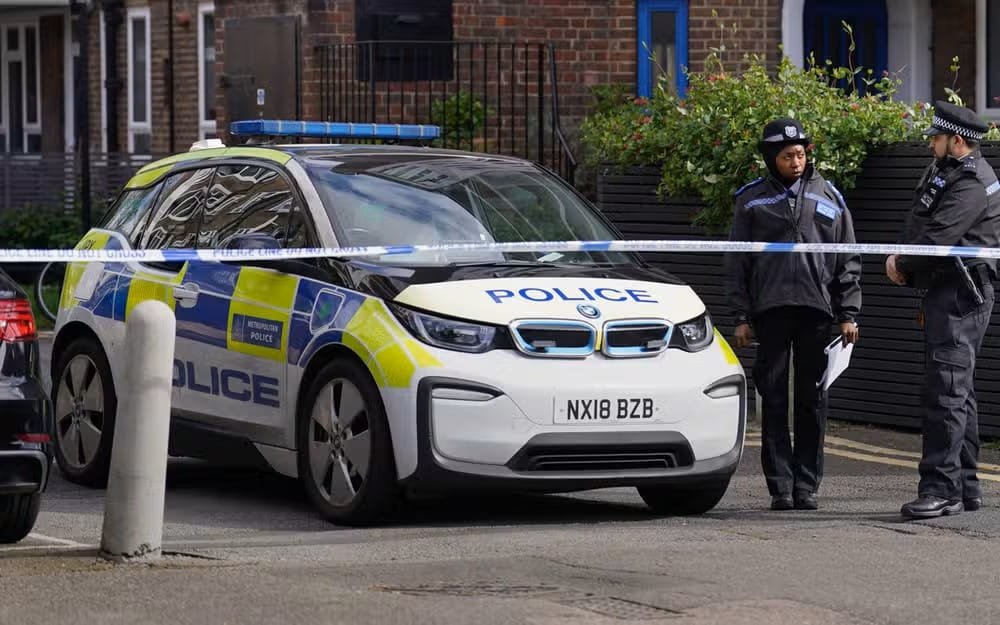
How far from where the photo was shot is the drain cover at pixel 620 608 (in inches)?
242

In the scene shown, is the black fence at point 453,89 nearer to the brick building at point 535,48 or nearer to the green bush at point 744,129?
the brick building at point 535,48

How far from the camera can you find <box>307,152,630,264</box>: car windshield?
871cm

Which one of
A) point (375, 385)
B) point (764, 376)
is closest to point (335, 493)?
point (375, 385)

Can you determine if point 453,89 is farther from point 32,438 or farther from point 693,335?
point 32,438

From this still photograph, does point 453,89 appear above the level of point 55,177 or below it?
above

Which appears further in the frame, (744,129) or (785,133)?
(744,129)

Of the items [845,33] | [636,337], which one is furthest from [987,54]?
[636,337]

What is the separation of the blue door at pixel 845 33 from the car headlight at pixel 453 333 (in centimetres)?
1224

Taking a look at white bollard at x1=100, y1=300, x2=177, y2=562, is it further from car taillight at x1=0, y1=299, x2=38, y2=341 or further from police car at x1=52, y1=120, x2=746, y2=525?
police car at x1=52, y1=120, x2=746, y2=525

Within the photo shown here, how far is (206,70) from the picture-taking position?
22.5 m

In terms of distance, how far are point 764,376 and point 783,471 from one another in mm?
431

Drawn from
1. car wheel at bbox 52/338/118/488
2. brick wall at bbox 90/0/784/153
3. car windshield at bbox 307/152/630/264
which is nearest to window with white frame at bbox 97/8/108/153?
brick wall at bbox 90/0/784/153

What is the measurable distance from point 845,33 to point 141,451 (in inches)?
540

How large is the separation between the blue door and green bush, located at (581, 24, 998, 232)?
275 inches
